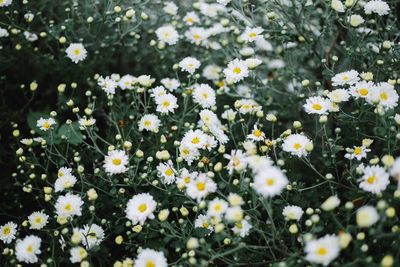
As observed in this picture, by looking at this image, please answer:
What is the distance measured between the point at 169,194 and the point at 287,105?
1479 millimetres

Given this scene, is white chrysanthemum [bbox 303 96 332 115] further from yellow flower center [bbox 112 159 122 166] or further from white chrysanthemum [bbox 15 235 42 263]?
white chrysanthemum [bbox 15 235 42 263]

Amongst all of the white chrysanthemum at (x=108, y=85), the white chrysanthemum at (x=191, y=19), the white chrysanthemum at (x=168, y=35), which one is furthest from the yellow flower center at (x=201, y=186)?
the white chrysanthemum at (x=191, y=19)

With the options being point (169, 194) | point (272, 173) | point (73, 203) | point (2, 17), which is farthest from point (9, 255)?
point (2, 17)

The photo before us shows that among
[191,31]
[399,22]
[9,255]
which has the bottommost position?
[9,255]

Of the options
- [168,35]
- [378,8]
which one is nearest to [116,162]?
[168,35]

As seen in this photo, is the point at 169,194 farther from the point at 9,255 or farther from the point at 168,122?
the point at 9,255

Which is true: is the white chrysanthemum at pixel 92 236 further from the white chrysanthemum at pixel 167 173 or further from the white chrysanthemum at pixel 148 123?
the white chrysanthemum at pixel 148 123

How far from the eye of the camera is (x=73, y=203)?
2.23 metres

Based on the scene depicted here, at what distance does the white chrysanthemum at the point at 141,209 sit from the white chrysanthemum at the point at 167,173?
0.19 metres

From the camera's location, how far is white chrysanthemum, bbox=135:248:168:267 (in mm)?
2068

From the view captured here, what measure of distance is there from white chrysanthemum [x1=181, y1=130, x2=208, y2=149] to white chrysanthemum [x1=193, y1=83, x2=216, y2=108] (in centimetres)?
30

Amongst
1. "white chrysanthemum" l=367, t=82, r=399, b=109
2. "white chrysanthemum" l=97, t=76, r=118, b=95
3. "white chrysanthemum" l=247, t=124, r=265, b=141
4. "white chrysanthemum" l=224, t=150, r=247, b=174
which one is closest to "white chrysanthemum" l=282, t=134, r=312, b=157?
"white chrysanthemum" l=247, t=124, r=265, b=141

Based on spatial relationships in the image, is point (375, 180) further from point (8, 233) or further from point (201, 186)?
point (8, 233)

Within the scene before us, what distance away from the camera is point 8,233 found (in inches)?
96.1
